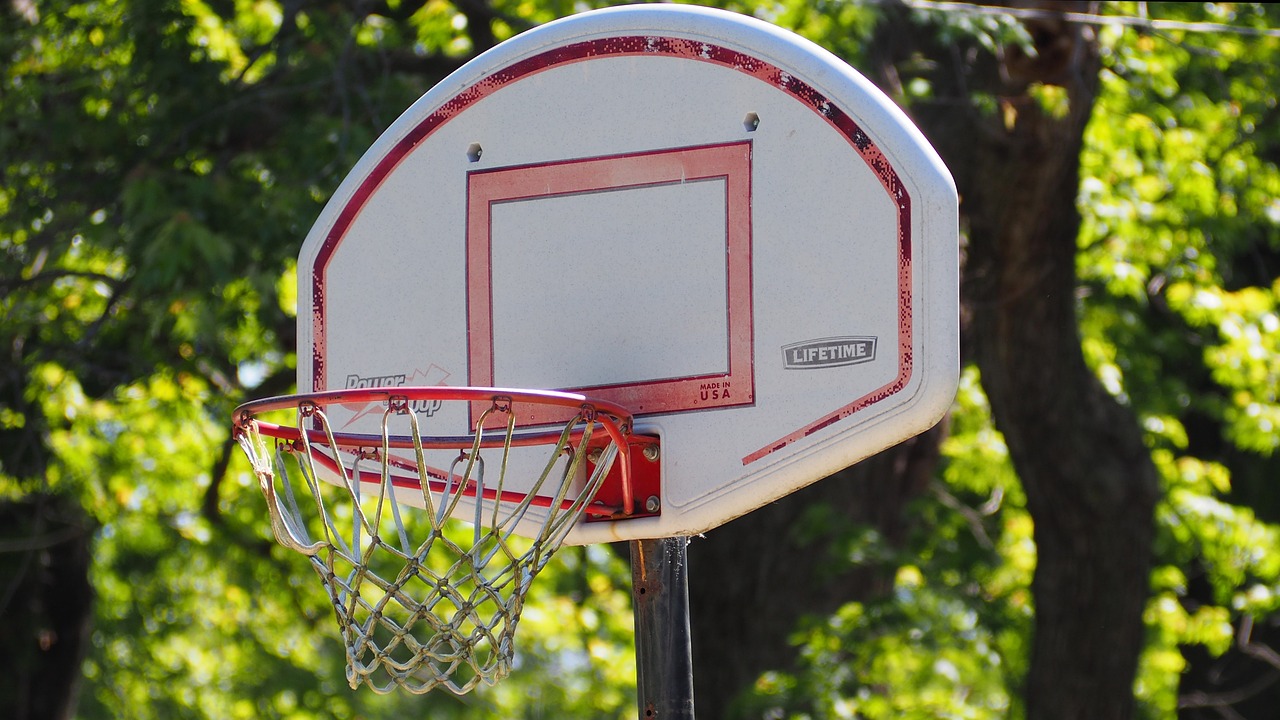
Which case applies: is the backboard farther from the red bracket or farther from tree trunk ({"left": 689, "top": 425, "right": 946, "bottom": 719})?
tree trunk ({"left": 689, "top": 425, "right": 946, "bottom": 719})

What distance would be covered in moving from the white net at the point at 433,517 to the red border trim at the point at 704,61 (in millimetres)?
341

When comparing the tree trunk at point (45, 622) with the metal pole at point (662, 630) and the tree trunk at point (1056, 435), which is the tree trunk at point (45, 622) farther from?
the metal pole at point (662, 630)

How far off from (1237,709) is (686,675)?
6947 mm

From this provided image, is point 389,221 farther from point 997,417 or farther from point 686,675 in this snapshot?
point 997,417

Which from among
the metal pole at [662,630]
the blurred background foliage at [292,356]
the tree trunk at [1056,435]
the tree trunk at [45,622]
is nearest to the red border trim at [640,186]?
the metal pole at [662,630]

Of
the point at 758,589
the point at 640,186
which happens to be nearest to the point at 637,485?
the point at 640,186

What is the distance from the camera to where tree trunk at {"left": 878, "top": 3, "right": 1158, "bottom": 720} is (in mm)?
5805

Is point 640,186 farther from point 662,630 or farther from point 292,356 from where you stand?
point 292,356

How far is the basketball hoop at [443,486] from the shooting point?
2.96 m

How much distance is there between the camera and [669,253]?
3.39 metres

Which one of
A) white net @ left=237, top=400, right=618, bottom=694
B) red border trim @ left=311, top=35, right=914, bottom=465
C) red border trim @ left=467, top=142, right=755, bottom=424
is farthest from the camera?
red border trim @ left=467, top=142, right=755, bottom=424

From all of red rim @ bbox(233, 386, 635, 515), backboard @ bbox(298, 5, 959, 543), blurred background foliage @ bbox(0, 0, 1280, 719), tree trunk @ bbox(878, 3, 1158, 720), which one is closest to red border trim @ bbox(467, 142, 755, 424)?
backboard @ bbox(298, 5, 959, 543)

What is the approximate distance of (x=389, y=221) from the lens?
368 centimetres

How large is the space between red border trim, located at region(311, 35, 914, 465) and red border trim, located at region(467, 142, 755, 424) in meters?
0.17
